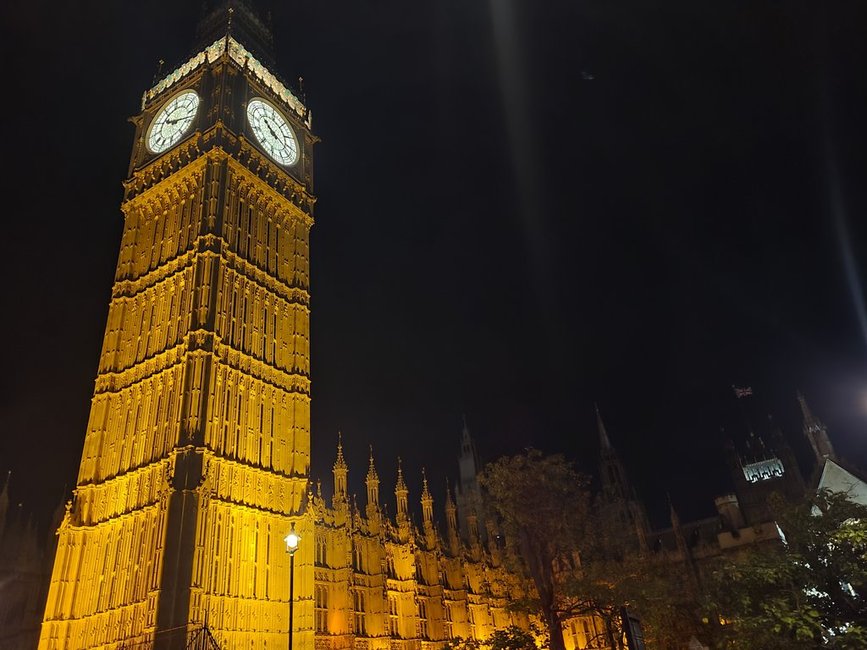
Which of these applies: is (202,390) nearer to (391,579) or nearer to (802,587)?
(391,579)

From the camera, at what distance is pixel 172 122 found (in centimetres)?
4278

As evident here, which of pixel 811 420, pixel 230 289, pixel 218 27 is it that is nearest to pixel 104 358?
pixel 230 289

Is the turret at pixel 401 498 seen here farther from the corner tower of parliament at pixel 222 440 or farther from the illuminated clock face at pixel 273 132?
the illuminated clock face at pixel 273 132

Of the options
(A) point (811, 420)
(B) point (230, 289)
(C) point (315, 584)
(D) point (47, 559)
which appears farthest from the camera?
(A) point (811, 420)

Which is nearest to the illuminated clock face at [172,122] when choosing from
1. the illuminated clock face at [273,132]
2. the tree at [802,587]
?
the illuminated clock face at [273,132]

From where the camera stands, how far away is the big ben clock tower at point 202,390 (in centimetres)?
2831

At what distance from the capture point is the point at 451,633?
144 feet

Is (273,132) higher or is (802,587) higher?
(273,132)

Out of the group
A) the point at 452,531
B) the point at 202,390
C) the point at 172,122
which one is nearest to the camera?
the point at 202,390

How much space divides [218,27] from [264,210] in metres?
16.7

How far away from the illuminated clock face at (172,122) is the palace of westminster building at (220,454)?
0.50ft

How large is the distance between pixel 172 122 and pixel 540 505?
34217 millimetres

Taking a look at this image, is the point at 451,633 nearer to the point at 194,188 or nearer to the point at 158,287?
the point at 158,287

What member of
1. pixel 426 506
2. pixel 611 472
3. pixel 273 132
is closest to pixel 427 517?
pixel 426 506
